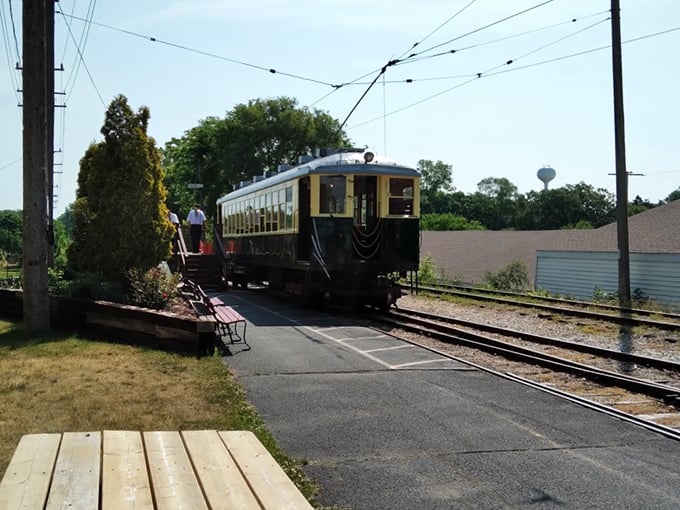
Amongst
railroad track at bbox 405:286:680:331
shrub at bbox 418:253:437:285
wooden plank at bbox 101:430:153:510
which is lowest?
railroad track at bbox 405:286:680:331

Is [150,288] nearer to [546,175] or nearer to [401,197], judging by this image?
[401,197]

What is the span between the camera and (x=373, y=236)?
16.4m

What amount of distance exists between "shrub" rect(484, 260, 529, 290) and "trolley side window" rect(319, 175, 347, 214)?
15392 millimetres

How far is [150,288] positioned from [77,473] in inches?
333

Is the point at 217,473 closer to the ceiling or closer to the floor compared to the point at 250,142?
closer to the floor

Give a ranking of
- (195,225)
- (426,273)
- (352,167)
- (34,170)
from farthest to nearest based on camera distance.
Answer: (426,273) → (195,225) → (352,167) → (34,170)

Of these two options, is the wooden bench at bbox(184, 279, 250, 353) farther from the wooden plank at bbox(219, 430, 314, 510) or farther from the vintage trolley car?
the wooden plank at bbox(219, 430, 314, 510)

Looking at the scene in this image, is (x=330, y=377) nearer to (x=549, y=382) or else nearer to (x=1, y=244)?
(x=549, y=382)

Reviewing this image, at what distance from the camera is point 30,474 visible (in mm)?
3535

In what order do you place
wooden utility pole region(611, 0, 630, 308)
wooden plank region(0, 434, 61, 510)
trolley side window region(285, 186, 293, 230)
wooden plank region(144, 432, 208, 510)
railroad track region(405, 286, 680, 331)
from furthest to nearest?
1. wooden utility pole region(611, 0, 630, 308)
2. trolley side window region(285, 186, 293, 230)
3. railroad track region(405, 286, 680, 331)
4. wooden plank region(144, 432, 208, 510)
5. wooden plank region(0, 434, 61, 510)

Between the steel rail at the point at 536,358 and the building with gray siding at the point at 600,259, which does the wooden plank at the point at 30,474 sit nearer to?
the steel rail at the point at 536,358

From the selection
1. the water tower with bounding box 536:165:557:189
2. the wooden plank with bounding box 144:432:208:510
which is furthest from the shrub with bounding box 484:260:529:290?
the water tower with bounding box 536:165:557:189

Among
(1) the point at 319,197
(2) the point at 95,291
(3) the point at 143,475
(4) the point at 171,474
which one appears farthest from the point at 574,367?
(1) the point at 319,197

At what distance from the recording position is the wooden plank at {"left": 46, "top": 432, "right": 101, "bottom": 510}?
324 centimetres
